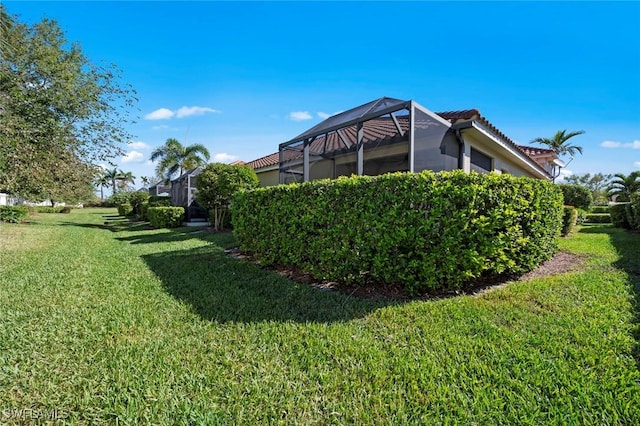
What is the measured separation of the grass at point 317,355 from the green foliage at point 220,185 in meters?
8.65

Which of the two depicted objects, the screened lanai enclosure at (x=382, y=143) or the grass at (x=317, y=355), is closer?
the grass at (x=317, y=355)

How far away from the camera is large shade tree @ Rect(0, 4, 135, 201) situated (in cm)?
1190

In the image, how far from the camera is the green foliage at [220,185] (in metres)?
13.3

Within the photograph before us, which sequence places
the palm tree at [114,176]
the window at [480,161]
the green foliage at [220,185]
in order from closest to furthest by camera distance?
the window at [480,161]
the green foliage at [220,185]
the palm tree at [114,176]

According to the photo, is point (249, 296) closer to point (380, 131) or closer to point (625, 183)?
point (380, 131)

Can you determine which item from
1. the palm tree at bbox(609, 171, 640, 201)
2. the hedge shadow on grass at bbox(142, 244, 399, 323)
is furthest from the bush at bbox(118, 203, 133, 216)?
the palm tree at bbox(609, 171, 640, 201)

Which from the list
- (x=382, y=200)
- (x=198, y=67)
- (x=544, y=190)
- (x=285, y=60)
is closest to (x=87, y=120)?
(x=198, y=67)

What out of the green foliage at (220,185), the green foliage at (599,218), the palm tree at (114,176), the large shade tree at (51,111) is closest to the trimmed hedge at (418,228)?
the green foliage at (220,185)

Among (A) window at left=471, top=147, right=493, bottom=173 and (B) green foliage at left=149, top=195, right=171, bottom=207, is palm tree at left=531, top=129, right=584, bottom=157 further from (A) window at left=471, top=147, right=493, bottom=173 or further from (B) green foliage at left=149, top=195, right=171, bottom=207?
(B) green foliage at left=149, top=195, right=171, bottom=207

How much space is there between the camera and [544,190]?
18.6ft

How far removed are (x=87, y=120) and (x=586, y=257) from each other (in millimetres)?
22091

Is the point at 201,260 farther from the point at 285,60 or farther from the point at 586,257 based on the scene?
the point at 586,257

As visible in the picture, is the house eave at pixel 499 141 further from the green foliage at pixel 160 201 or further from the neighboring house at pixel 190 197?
the green foliage at pixel 160 201

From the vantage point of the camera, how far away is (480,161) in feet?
29.9
